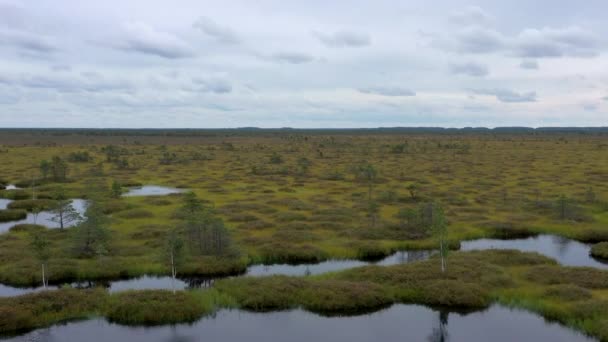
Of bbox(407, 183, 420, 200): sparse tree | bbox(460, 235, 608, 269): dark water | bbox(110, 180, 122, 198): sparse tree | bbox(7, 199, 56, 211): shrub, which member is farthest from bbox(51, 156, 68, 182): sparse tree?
bbox(460, 235, 608, 269): dark water

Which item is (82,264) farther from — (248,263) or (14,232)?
(14,232)

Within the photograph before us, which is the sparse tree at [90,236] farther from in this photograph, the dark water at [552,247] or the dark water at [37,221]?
the dark water at [552,247]

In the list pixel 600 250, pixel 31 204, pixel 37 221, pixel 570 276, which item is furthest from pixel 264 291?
pixel 31 204

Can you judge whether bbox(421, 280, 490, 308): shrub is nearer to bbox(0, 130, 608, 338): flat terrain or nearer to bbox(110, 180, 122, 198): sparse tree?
bbox(0, 130, 608, 338): flat terrain

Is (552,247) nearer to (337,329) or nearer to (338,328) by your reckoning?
(338,328)

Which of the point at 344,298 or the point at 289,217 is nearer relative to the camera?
the point at 344,298
